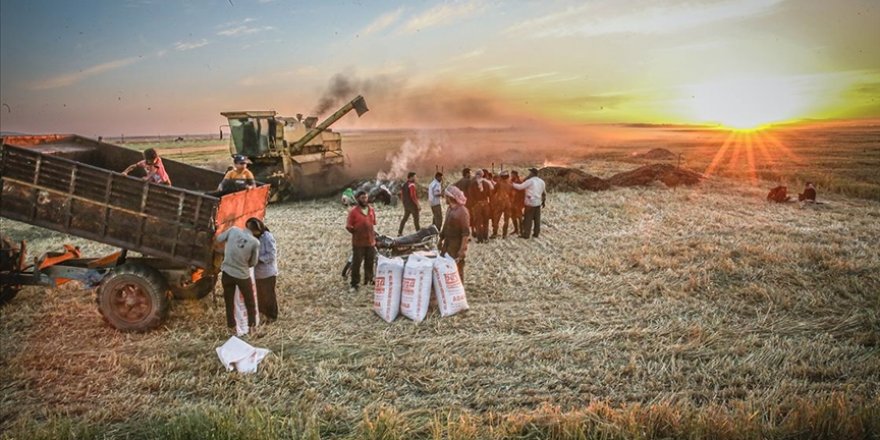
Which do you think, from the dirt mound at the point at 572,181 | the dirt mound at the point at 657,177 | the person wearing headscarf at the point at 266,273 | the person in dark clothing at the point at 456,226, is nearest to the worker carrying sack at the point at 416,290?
the person in dark clothing at the point at 456,226

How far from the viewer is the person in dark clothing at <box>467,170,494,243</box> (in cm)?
1183

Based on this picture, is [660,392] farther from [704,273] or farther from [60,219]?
[60,219]

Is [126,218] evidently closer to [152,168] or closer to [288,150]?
[152,168]

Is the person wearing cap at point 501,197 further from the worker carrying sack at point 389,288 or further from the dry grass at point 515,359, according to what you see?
the worker carrying sack at point 389,288

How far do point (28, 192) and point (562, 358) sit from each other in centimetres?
712

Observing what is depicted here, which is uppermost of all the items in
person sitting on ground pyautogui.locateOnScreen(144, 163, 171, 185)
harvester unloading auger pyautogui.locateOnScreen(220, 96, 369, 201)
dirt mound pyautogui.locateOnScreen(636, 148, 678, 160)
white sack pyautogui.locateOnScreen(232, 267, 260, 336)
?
dirt mound pyautogui.locateOnScreen(636, 148, 678, 160)

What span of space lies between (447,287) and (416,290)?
0.46 meters

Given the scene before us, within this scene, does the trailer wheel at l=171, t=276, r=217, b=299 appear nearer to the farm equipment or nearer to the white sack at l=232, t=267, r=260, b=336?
the farm equipment

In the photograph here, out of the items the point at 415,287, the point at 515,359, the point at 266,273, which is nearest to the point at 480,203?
the point at 415,287

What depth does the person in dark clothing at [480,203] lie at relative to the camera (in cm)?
1183

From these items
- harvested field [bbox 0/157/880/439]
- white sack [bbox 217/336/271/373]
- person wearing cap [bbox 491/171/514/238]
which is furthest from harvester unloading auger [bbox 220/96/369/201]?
white sack [bbox 217/336/271/373]

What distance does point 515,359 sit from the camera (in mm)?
5883

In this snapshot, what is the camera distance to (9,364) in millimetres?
5734

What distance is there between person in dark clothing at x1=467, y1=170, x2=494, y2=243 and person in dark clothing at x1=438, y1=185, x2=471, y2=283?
3951 millimetres
